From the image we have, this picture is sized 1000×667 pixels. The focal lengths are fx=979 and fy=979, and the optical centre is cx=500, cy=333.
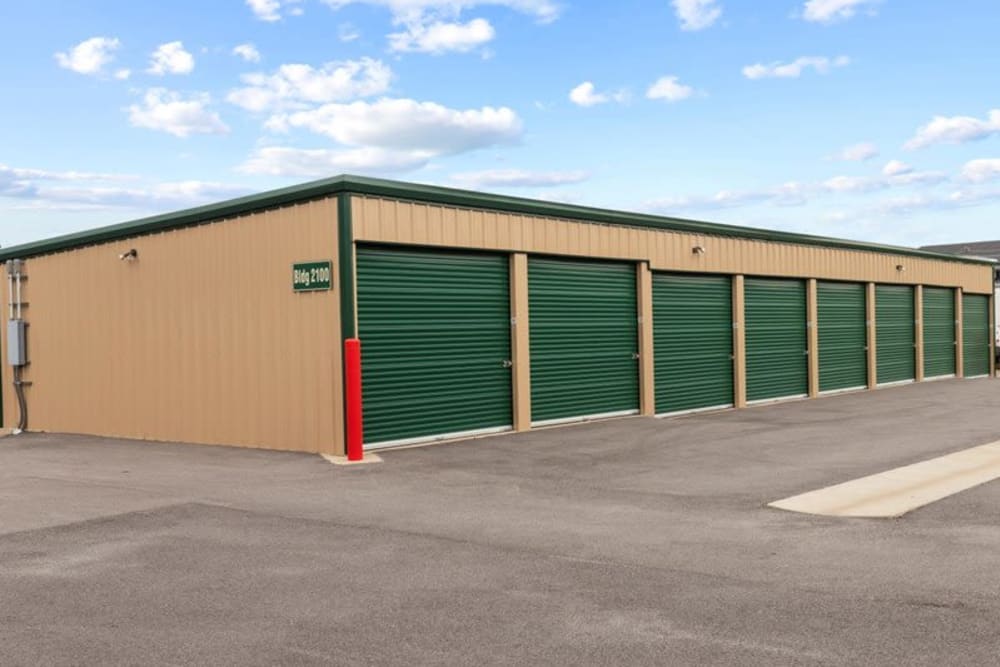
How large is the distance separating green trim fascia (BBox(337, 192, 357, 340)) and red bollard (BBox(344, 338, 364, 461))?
0.37 m

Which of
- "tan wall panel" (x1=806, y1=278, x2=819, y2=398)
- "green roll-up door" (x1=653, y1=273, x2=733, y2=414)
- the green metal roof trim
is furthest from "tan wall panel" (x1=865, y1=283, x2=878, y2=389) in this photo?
"green roll-up door" (x1=653, y1=273, x2=733, y2=414)

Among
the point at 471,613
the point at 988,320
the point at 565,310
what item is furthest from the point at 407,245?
the point at 988,320

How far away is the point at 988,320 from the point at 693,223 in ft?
63.2

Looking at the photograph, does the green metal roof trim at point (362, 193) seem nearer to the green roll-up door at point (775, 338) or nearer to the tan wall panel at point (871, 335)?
the green roll-up door at point (775, 338)

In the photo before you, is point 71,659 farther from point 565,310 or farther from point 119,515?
point 565,310

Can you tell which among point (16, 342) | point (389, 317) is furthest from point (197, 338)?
point (16, 342)

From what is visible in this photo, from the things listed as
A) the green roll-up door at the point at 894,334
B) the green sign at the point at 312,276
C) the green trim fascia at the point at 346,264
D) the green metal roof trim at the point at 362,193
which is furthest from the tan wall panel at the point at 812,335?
the green sign at the point at 312,276

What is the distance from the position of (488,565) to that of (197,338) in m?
9.84

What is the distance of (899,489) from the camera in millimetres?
9812

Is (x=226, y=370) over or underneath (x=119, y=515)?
over

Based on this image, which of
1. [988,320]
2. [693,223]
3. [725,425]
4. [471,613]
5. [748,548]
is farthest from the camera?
[988,320]

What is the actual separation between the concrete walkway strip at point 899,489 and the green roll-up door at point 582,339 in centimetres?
652

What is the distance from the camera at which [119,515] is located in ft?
29.6

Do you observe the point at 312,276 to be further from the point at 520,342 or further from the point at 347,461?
the point at 520,342
